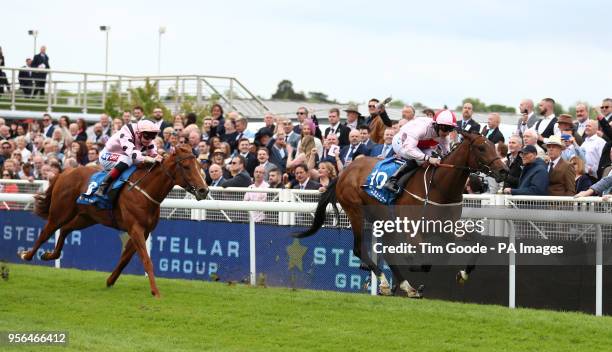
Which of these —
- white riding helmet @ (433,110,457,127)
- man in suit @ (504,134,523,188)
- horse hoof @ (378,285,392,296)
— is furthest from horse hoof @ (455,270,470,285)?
man in suit @ (504,134,523,188)

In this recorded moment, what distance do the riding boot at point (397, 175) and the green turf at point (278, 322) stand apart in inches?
44.4

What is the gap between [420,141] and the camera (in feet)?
36.8

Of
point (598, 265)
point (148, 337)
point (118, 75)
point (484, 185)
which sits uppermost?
point (118, 75)

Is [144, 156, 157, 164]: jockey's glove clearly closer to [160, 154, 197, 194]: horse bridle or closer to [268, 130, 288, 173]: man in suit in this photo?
[160, 154, 197, 194]: horse bridle

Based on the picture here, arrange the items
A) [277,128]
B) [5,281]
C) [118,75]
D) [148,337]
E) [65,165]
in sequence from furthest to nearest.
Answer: [118,75]
[65,165]
[277,128]
[5,281]
[148,337]

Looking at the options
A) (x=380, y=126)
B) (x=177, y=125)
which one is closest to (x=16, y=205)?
(x=177, y=125)

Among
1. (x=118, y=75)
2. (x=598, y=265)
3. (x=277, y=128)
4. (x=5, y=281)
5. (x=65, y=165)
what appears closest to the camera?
(x=598, y=265)

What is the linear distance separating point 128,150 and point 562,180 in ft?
15.5

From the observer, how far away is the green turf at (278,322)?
347 inches

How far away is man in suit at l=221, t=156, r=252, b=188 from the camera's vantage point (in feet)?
46.3

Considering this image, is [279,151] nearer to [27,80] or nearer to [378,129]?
[378,129]

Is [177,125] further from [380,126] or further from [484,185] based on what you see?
[484,185]

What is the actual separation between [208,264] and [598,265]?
17.0ft

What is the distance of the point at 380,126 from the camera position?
1430 centimetres
